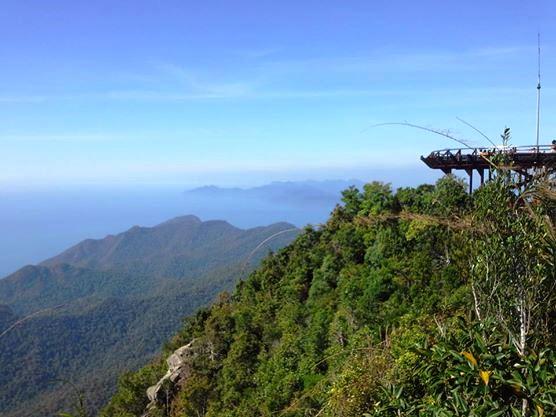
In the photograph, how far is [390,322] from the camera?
54.2 ft

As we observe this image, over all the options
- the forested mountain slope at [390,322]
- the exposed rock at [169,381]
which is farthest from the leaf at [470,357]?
the exposed rock at [169,381]

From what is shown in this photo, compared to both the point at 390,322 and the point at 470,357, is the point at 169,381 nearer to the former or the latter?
the point at 390,322

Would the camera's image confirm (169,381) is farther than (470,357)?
Yes

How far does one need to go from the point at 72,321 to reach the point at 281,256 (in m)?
131

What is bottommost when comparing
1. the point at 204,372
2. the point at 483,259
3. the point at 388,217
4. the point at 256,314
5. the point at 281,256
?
the point at 204,372

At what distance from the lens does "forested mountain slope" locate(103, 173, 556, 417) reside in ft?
11.8

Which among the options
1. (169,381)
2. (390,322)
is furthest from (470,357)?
(169,381)

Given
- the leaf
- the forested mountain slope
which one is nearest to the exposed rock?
the forested mountain slope

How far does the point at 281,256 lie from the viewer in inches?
1337

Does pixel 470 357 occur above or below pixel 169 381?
above

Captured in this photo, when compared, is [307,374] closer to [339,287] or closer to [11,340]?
[339,287]

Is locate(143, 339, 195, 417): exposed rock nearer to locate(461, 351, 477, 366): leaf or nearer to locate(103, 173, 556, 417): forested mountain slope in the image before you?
locate(103, 173, 556, 417): forested mountain slope

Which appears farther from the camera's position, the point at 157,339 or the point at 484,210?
the point at 157,339

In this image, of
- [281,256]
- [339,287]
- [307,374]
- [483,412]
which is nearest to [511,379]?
[483,412]
